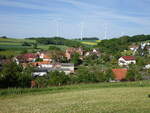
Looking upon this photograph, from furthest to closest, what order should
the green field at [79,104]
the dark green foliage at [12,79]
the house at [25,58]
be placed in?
the house at [25,58]
the dark green foliage at [12,79]
the green field at [79,104]

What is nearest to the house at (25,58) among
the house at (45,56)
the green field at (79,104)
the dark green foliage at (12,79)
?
the house at (45,56)

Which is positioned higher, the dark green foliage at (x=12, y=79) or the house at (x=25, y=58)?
the house at (x=25, y=58)

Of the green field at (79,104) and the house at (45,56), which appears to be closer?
the green field at (79,104)

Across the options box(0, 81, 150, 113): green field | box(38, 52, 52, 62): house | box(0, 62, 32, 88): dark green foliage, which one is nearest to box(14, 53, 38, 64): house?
box(38, 52, 52, 62): house

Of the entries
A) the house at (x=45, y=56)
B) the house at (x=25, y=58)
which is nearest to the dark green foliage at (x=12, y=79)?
the house at (x=25, y=58)

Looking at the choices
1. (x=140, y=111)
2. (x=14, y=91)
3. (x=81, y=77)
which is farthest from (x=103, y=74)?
(x=140, y=111)

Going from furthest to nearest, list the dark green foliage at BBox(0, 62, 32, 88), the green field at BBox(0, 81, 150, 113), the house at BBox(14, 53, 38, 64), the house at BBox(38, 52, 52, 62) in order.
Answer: the house at BBox(38, 52, 52, 62)
the house at BBox(14, 53, 38, 64)
the dark green foliage at BBox(0, 62, 32, 88)
the green field at BBox(0, 81, 150, 113)

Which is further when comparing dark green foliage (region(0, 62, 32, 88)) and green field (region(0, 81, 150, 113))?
dark green foliage (region(0, 62, 32, 88))

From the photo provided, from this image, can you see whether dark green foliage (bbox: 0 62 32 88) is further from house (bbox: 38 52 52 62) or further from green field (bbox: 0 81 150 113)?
house (bbox: 38 52 52 62)

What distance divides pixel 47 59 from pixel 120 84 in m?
51.9

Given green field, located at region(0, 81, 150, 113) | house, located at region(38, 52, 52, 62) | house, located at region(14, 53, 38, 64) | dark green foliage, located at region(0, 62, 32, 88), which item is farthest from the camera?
house, located at region(38, 52, 52, 62)

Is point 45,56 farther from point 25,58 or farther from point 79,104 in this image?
point 79,104

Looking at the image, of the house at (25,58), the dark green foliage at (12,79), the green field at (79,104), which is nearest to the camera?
the green field at (79,104)

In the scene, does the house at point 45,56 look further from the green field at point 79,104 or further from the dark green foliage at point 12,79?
the green field at point 79,104
